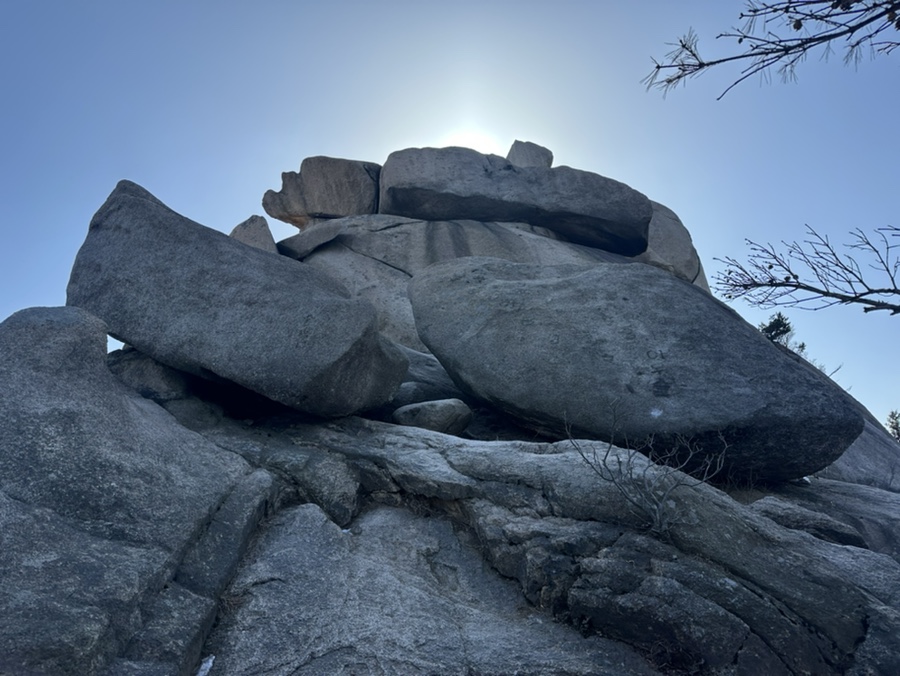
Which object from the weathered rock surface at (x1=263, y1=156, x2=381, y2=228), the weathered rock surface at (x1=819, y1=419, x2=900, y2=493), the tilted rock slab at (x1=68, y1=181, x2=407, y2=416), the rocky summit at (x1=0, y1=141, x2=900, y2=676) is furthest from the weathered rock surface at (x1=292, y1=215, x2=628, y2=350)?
the weathered rock surface at (x1=819, y1=419, x2=900, y2=493)

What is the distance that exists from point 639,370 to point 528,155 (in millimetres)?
11688

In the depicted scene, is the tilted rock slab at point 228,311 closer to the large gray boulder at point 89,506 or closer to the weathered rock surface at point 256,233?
the large gray boulder at point 89,506

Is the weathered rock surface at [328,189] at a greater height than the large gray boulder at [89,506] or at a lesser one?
greater

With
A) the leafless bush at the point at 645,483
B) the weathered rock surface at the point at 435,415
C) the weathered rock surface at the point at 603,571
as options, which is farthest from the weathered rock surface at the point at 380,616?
the weathered rock surface at the point at 435,415

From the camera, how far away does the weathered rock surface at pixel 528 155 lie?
18719mm

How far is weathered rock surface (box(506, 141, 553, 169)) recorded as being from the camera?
18719mm

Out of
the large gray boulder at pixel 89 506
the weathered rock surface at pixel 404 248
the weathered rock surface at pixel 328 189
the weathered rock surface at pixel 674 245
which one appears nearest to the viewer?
the large gray boulder at pixel 89 506

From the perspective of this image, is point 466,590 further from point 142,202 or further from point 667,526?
point 142,202

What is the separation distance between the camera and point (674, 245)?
18.1 metres

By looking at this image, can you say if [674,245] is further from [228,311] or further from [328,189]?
[228,311]

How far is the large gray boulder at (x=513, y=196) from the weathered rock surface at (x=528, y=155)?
272 centimetres

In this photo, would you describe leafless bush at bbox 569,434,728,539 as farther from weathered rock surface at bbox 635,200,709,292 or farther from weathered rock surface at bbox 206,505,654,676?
weathered rock surface at bbox 635,200,709,292

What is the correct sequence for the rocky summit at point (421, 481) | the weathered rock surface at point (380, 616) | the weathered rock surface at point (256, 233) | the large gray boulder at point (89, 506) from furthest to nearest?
the weathered rock surface at point (256, 233)
the rocky summit at point (421, 481)
the weathered rock surface at point (380, 616)
the large gray boulder at point (89, 506)

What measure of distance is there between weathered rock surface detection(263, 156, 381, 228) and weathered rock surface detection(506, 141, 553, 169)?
144 inches
